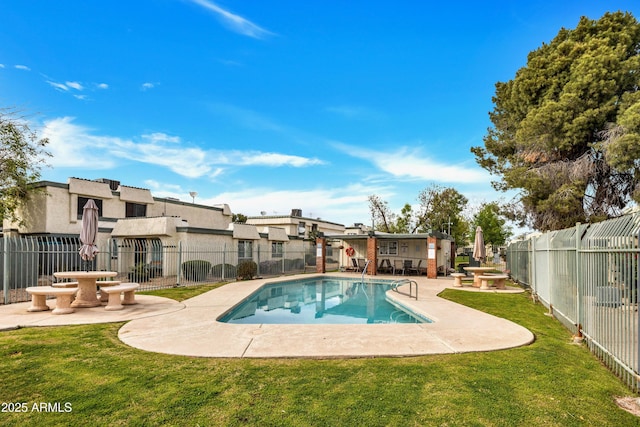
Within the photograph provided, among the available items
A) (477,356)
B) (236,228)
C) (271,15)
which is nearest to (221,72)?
(271,15)

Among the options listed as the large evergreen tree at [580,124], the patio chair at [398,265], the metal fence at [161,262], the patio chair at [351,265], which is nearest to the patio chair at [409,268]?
the patio chair at [398,265]

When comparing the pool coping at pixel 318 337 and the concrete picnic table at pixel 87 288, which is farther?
the concrete picnic table at pixel 87 288

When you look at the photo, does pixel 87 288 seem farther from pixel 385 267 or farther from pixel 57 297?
pixel 385 267

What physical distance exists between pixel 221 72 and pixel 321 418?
17443 mm

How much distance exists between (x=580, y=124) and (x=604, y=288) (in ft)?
50.2

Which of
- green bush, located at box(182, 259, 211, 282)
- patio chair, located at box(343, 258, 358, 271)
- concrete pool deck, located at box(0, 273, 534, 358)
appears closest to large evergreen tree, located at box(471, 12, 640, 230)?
patio chair, located at box(343, 258, 358, 271)

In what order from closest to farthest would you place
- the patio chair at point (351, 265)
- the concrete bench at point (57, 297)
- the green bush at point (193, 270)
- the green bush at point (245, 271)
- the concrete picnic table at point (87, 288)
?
the concrete bench at point (57, 297) < the concrete picnic table at point (87, 288) < the green bush at point (193, 270) < the green bush at point (245, 271) < the patio chair at point (351, 265)

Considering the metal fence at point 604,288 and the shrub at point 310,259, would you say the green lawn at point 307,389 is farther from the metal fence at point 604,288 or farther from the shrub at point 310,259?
the shrub at point 310,259

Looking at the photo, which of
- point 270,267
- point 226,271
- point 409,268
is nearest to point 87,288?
point 226,271

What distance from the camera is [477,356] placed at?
5.79 m

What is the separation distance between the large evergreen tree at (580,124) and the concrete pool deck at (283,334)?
11.7m

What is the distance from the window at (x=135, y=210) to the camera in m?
24.5

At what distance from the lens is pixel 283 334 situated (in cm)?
722

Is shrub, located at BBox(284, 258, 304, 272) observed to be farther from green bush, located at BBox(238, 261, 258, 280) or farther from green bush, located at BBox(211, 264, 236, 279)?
green bush, located at BBox(238, 261, 258, 280)
